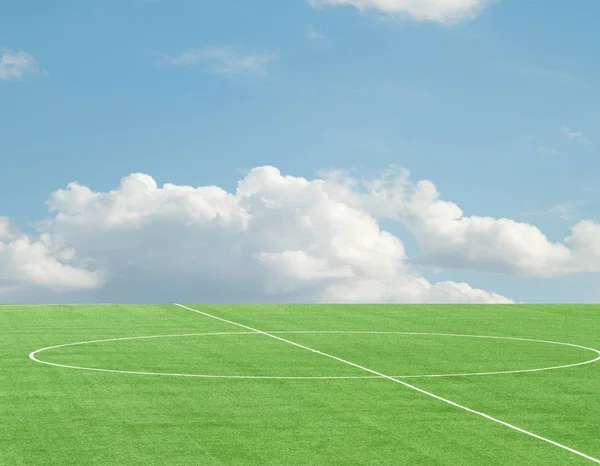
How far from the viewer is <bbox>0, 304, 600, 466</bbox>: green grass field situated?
35.8 ft

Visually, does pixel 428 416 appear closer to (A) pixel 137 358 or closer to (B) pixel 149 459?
(B) pixel 149 459

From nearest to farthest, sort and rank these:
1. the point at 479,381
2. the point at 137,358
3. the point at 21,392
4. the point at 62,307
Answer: the point at 21,392, the point at 479,381, the point at 137,358, the point at 62,307

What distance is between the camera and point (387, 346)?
19234 mm

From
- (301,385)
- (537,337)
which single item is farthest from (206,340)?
(537,337)

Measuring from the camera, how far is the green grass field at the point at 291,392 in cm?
1090

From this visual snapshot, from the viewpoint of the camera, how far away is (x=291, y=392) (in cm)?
1409

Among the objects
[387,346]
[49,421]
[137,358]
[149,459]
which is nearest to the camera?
[149,459]

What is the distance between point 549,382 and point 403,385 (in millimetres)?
2418

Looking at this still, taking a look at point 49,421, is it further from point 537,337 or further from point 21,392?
point 537,337

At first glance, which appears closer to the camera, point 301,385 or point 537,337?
point 301,385

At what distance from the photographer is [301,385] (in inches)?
576

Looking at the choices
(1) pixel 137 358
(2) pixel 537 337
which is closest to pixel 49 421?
(1) pixel 137 358

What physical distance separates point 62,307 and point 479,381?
13.9 metres

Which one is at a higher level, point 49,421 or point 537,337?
point 537,337
